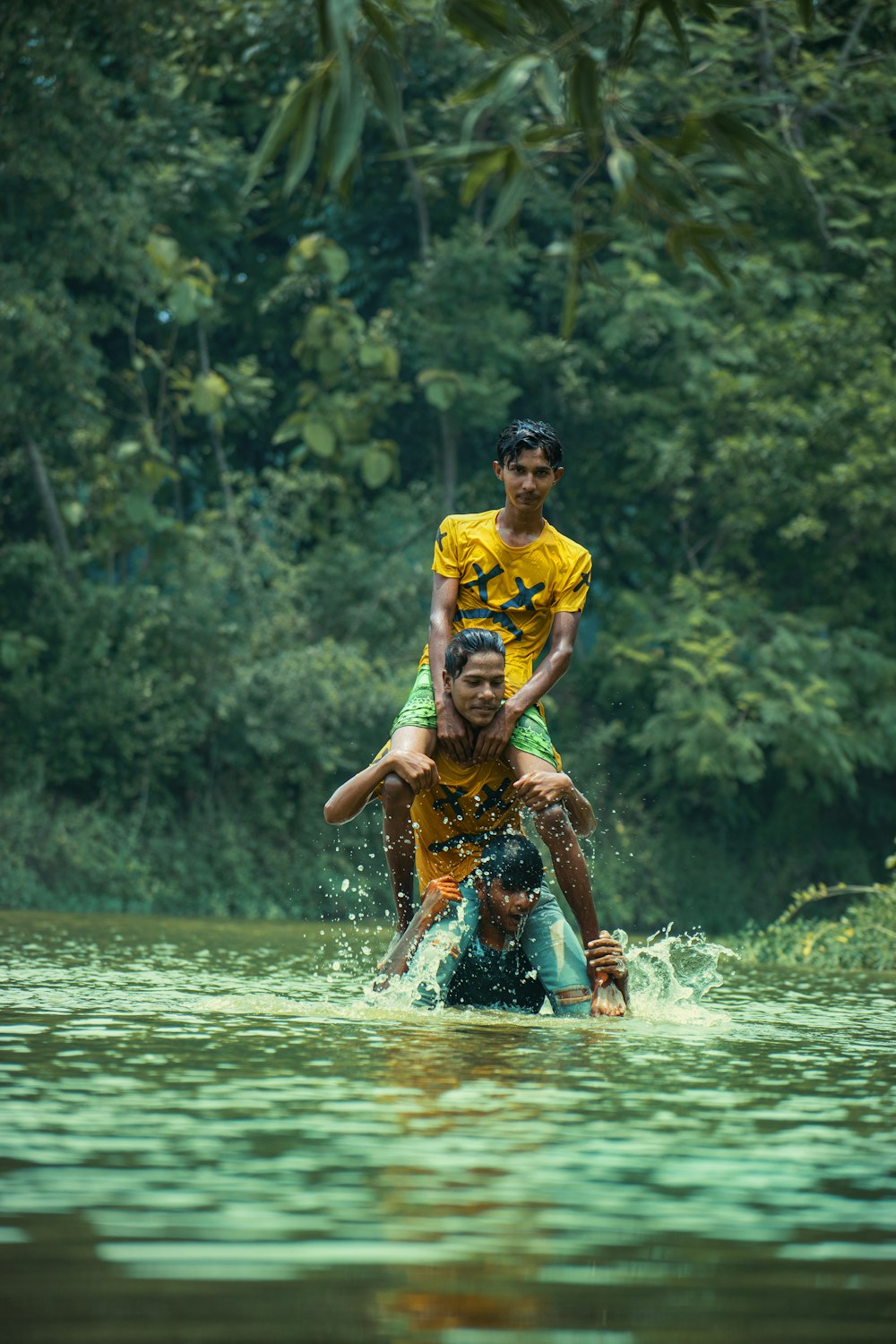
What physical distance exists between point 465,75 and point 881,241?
4.98 meters

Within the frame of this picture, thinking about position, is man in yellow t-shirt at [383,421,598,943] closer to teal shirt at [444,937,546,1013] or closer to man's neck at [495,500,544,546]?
man's neck at [495,500,544,546]

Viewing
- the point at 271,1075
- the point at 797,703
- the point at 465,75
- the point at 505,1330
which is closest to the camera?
the point at 505,1330

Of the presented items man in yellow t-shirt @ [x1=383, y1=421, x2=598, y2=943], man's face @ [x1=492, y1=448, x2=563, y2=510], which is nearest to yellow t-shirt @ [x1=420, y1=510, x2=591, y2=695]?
man in yellow t-shirt @ [x1=383, y1=421, x2=598, y2=943]

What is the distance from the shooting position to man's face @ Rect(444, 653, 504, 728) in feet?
25.5

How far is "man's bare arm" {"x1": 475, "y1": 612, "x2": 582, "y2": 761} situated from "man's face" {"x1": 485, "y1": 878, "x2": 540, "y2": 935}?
526 millimetres

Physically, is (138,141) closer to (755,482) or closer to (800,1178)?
(755,482)

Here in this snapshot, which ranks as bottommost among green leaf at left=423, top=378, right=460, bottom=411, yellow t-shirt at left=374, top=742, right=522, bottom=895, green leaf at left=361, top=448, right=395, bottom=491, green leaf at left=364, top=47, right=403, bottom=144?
yellow t-shirt at left=374, top=742, right=522, bottom=895

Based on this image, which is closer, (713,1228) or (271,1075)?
(713,1228)

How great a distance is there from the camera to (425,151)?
4.00 meters

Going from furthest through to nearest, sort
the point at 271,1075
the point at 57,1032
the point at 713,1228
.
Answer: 1. the point at 57,1032
2. the point at 271,1075
3. the point at 713,1228

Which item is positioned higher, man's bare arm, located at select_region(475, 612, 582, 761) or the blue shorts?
man's bare arm, located at select_region(475, 612, 582, 761)

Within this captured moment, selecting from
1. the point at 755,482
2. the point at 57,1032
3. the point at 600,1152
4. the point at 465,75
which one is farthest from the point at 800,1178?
the point at 465,75

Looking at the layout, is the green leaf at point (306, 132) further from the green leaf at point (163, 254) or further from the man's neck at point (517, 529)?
Result: the green leaf at point (163, 254)

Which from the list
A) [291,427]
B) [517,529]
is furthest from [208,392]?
[517,529]
